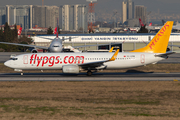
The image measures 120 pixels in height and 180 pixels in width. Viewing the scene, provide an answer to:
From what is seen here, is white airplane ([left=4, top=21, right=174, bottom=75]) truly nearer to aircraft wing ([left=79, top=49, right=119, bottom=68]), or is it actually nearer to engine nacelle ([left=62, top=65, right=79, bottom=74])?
aircraft wing ([left=79, top=49, right=119, bottom=68])

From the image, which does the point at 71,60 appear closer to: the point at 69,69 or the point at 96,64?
the point at 69,69

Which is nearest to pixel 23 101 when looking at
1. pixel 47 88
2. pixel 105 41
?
pixel 47 88

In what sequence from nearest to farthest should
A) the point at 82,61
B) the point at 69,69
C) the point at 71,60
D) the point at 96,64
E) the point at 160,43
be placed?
the point at 69,69, the point at 96,64, the point at 71,60, the point at 82,61, the point at 160,43

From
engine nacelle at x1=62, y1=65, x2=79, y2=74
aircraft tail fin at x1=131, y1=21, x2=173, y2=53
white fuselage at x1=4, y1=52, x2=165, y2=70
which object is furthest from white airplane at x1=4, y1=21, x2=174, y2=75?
aircraft tail fin at x1=131, y1=21, x2=173, y2=53

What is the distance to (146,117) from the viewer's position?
63.9 ft

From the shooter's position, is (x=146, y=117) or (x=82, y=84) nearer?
(x=146, y=117)

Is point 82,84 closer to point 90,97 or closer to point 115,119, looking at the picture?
point 90,97

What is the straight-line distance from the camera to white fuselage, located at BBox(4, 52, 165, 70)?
133 ft

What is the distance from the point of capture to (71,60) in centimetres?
4053

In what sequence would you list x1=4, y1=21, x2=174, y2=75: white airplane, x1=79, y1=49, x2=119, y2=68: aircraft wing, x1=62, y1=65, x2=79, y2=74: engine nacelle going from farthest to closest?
x1=4, y1=21, x2=174, y2=75: white airplane
x1=62, y1=65, x2=79, y2=74: engine nacelle
x1=79, y1=49, x2=119, y2=68: aircraft wing

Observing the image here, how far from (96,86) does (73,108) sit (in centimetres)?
1035

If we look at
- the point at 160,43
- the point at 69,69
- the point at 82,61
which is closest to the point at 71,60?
the point at 82,61

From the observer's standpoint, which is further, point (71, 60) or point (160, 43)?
point (160, 43)

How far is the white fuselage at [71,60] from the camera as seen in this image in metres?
40.5
